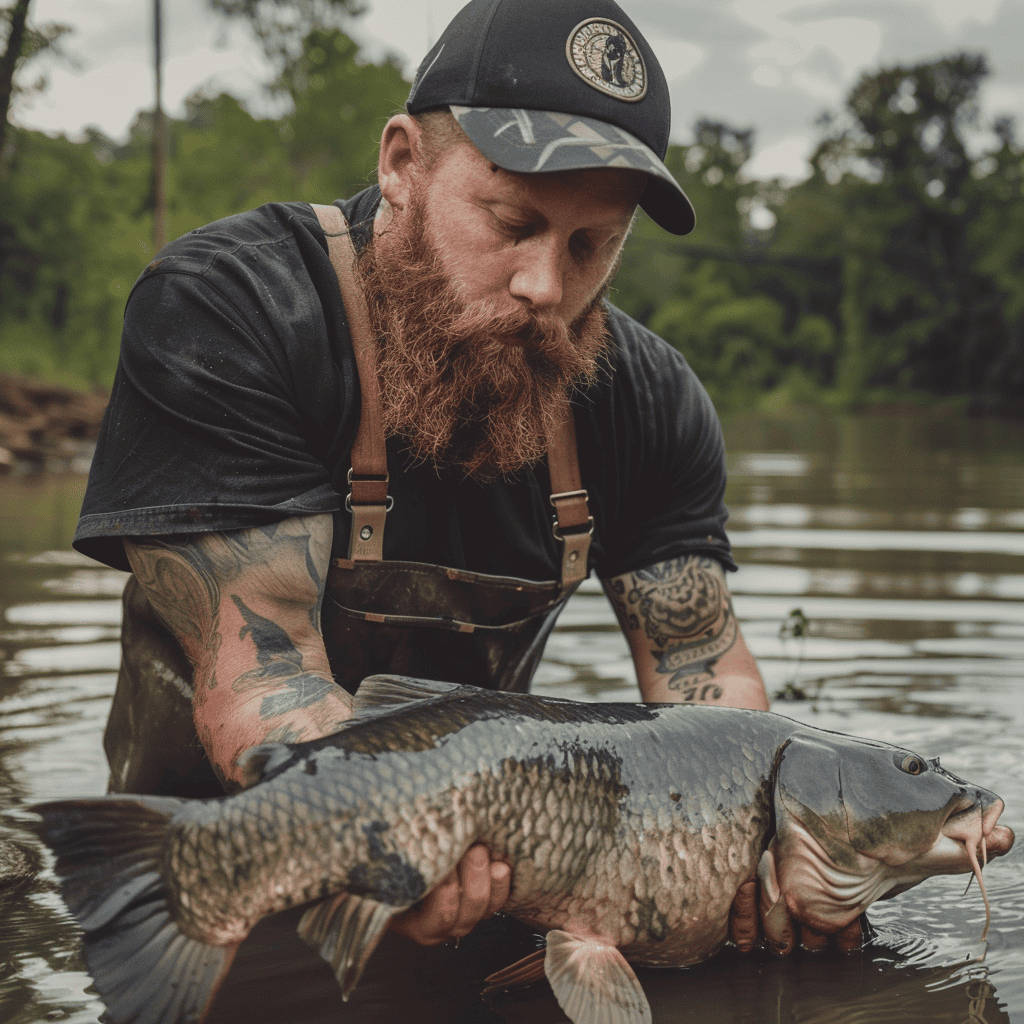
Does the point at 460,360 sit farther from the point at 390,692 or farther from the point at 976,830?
the point at 976,830

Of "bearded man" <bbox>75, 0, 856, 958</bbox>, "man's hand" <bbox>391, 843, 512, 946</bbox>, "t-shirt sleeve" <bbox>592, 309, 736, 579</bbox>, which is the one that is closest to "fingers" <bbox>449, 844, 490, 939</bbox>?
"man's hand" <bbox>391, 843, 512, 946</bbox>

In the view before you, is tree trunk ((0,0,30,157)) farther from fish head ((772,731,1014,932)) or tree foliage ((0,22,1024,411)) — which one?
fish head ((772,731,1014,932))

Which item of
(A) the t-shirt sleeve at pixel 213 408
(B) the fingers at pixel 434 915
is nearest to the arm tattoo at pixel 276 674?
(A) the t-shirt sleeve at pixel 213 408

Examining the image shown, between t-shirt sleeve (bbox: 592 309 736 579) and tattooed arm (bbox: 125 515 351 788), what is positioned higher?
t-shirt sleeve (bbox: 592 309 736 579)

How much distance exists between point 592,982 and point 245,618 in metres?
1.04

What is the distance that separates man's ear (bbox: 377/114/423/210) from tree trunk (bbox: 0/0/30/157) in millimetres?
24065

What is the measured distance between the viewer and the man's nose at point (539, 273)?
9.55 ft

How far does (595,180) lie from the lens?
2941 mm

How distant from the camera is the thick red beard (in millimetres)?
3035

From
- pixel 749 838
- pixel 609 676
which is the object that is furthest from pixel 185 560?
pixel 609 676

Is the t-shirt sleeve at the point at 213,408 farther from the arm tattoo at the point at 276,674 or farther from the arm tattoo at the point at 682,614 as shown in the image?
the arm tattoo at the point at 682,614

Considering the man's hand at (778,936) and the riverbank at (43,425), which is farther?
the riverbank at (43,425)

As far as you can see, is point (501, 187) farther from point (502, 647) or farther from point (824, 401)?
point (824, 401)

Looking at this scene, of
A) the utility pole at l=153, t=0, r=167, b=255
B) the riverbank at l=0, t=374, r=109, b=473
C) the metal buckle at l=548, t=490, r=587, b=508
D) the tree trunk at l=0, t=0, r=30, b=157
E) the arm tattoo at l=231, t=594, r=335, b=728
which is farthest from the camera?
the tree trunk at l=0, t=0, r=30, b=157
